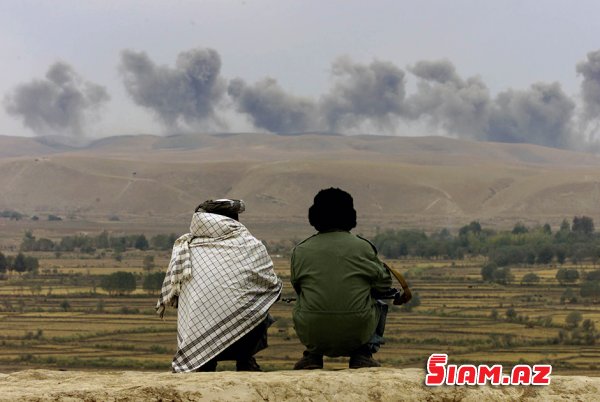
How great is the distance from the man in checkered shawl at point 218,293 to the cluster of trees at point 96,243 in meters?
79.3

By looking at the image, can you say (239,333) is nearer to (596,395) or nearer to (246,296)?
(246,296)

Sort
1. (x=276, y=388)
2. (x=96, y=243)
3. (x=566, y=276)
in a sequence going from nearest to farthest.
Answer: (x=276, y=388), (x=566, y=276), (x=96, y=243)

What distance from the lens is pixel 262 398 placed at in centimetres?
763

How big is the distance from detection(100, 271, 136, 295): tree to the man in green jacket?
50.6 m

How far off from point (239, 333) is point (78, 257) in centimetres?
7696

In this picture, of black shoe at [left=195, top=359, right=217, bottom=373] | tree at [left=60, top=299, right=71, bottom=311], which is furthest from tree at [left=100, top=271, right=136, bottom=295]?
black shoe at [left=195, top=359, right=217, bottom=373]

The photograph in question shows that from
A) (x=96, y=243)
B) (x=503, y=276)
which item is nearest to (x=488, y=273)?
(x=503, y=276)

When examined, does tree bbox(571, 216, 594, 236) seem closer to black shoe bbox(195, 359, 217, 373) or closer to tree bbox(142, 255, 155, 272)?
tree bbox(142, 255, 155, 272)

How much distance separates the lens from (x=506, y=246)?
8238 cm

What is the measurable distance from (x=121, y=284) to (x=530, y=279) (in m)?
22.2

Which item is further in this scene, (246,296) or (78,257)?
(78,257)

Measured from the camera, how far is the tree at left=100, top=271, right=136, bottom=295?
58719 mm

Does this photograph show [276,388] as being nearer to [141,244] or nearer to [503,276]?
[503,276]

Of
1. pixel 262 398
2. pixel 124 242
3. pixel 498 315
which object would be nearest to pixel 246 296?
pixel 262 398
